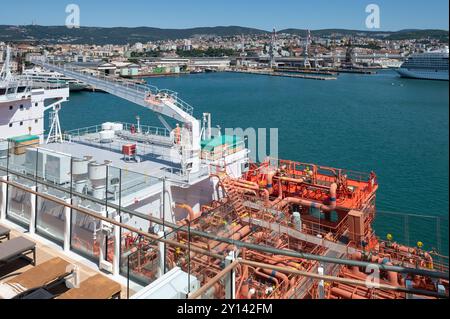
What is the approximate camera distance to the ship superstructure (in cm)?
522

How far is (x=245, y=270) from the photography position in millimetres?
5727

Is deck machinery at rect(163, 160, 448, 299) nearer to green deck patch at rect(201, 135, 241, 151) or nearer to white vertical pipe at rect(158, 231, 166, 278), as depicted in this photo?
white vertical pipe at rect(158, 231, 166, 278)

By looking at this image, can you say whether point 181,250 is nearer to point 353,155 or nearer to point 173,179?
point 173,179

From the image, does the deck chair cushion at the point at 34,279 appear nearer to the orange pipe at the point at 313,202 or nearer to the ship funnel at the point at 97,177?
the ship funnel at the point at 97,177

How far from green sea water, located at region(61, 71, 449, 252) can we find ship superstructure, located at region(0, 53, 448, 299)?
1548 millimetres

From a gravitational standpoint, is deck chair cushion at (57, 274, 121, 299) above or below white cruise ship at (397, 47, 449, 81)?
below

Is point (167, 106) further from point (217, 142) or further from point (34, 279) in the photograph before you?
point (34, 279)

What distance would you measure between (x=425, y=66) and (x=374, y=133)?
77469mm

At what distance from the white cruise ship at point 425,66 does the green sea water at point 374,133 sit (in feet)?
118

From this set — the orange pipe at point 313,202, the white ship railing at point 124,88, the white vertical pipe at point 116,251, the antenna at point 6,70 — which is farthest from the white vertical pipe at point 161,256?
the antenna at point 6,70

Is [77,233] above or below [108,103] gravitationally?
below

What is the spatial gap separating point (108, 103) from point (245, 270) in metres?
60.7

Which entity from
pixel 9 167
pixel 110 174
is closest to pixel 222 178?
pixel 110 174

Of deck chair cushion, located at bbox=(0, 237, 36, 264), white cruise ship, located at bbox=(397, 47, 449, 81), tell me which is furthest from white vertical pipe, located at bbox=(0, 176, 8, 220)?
white cruise ship, located at bbox=(397, 47, 449, 81)
